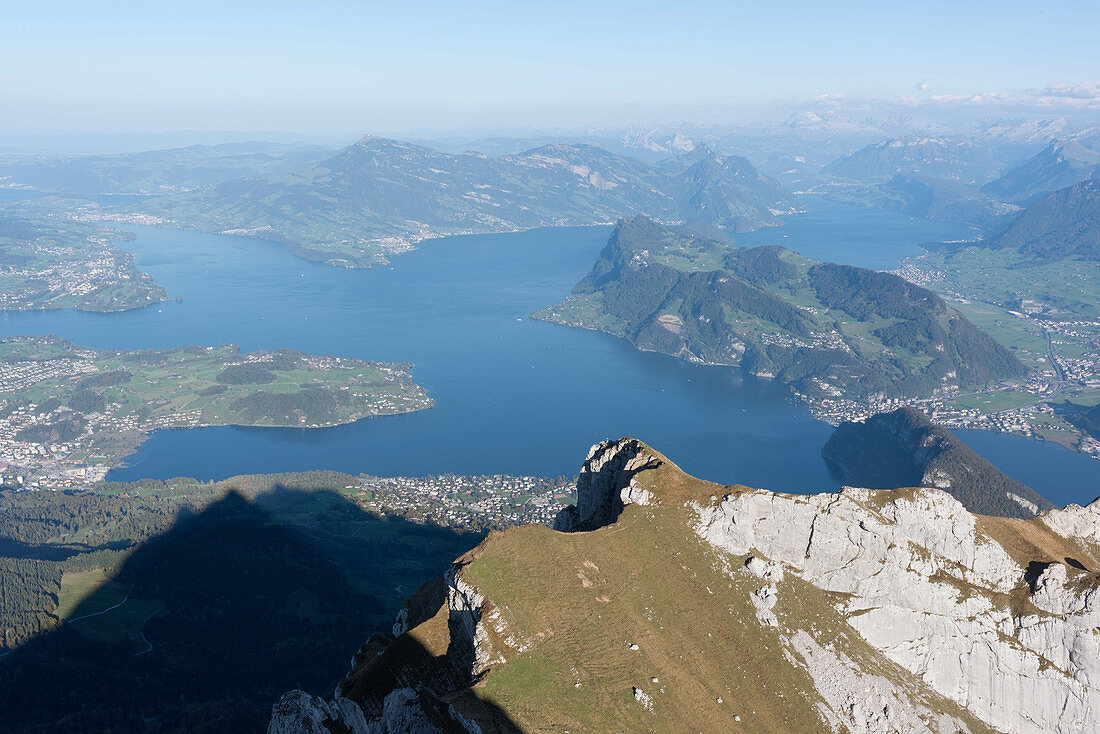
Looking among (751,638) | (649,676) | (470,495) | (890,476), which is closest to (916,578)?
(751,638)

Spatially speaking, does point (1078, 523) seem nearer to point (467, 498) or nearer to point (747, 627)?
point (747, 627)

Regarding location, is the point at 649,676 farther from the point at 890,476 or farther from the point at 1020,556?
the point at 890,476

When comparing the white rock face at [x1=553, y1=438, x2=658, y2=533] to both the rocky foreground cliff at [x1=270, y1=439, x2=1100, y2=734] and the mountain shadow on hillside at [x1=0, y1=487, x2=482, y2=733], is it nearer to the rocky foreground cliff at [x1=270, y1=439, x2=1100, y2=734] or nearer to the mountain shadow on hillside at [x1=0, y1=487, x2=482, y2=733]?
the rocky foreground cliff at [x1=270, y1=439, x2=1100, y2=734]

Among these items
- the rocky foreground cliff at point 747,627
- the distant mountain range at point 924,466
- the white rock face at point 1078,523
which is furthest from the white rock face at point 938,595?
the distant mountain range at point 924,466

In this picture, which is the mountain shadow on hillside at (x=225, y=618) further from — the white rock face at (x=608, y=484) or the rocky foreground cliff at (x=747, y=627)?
the rocky foreground cliff at (x=747, y=627)

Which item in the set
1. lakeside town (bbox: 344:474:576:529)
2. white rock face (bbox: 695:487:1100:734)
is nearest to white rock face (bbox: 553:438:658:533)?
white rock face (bbox: 695:487:1100:734)

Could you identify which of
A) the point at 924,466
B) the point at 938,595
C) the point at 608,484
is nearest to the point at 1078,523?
the point at 938,595

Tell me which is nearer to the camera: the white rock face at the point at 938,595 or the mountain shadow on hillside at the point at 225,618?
the white rock face at the point at 938,595
